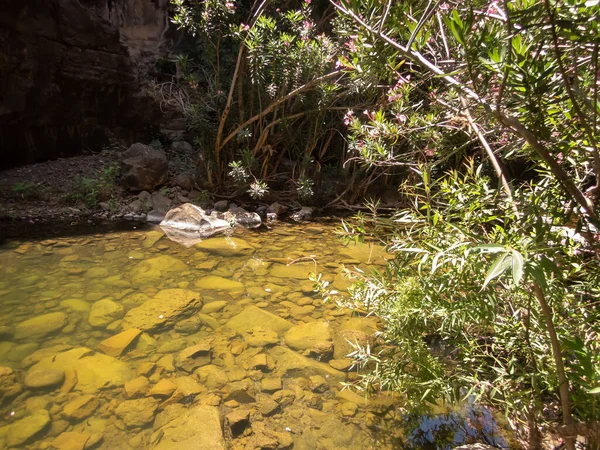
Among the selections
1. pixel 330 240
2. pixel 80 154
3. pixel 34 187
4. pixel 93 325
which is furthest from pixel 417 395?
pixel 80 154

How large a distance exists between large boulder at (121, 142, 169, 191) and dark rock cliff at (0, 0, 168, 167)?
1.50m

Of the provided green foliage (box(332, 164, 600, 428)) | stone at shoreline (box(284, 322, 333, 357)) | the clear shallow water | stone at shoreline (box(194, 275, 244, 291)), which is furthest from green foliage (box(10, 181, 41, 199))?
green foliage (box(332, 164, 600, 428))

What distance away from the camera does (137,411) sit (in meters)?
2.27

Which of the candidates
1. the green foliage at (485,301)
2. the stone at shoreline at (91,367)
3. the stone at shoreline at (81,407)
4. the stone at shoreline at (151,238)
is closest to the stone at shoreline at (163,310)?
the stone at shoreline at (91,367)

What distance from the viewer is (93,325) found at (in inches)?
121

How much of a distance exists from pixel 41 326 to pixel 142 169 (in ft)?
12.3

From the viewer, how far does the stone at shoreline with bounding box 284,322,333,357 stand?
2.91 meters

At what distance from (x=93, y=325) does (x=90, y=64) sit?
6.06 metres

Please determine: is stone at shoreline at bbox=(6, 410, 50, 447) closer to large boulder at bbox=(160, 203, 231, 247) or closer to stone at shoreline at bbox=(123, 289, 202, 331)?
stone at shoreline at bbox=(123, 289, 202, 331)

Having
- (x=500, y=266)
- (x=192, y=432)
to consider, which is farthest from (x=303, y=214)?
(x=500, y=266)

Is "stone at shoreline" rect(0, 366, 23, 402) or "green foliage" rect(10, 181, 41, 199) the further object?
"green foliage" rect(10, 181, 41, 199)

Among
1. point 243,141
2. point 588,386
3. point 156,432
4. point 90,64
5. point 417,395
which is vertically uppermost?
point 90,64

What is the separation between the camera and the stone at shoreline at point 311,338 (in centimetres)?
291

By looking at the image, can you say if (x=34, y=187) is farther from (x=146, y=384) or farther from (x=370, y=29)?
(x=370, y=29)
